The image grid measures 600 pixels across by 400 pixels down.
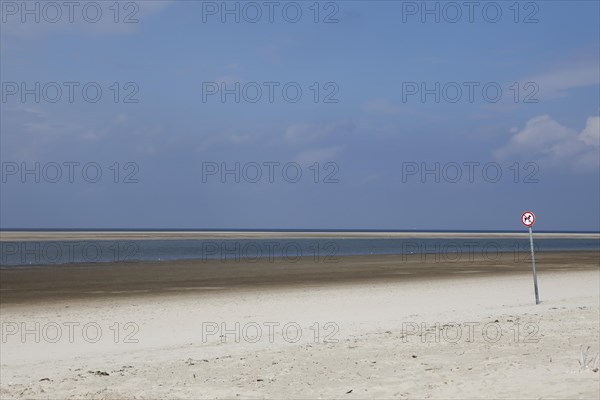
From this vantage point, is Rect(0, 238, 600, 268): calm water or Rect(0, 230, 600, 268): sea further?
Rect(0, 238, 600, 268): calm water

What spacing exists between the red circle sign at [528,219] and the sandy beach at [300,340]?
2.93m

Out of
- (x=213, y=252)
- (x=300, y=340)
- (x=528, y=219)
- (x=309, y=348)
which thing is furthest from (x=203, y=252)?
(x=309, y=348)

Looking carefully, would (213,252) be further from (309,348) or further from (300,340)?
(309,348)

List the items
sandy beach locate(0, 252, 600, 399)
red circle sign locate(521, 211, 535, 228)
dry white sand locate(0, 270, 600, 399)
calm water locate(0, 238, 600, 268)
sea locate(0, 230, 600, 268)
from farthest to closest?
calm water locate(0, 238, 600, 268) < sea locate(0, 230, 600, 268) < red circle sign locate(521, 211, 535, 228) < sandy beach locate(0, 252, 600, 399) < dry white sand locate(0, 270, 600, 399)

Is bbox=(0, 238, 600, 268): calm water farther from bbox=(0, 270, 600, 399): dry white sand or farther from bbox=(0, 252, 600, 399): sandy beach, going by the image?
bbox=(0, 270, 600, 399): dry white sand

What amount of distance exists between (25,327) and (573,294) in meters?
21.3

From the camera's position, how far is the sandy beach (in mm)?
12297

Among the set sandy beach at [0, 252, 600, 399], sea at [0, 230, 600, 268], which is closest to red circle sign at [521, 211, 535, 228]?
sandy beach at [0, 252, 600, 399]

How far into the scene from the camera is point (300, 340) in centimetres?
1784

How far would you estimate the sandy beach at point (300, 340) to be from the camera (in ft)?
40.3

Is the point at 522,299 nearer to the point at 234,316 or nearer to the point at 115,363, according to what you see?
the point at 234,316

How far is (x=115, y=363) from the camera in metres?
15.2

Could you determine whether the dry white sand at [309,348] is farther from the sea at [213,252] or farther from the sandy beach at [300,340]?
the sea at [213,252]

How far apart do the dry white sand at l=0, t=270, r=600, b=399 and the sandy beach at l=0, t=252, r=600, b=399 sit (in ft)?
0.15
